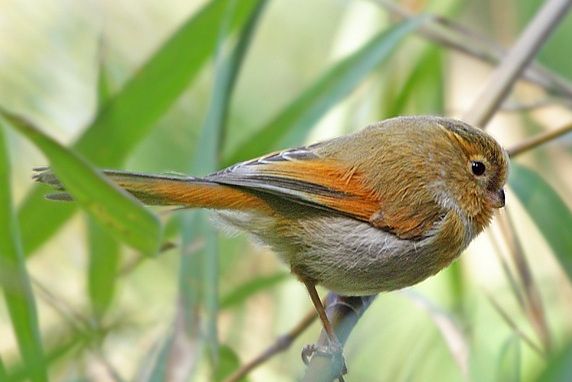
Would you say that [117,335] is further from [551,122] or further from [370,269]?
[551,122]

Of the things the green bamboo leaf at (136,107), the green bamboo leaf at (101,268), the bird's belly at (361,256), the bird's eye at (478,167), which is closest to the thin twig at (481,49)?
the bird's eye at (478,167)

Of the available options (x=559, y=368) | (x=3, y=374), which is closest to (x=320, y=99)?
(x=3, y=374)

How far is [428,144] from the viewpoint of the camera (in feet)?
8.23

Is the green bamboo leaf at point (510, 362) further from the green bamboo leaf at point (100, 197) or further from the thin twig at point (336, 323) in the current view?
the green bamboo leaf at point (100, 197)

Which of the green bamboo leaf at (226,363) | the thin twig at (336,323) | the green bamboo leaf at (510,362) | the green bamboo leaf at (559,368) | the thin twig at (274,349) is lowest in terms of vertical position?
the green bamboo leaf at (226,363)

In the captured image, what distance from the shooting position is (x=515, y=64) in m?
2.45

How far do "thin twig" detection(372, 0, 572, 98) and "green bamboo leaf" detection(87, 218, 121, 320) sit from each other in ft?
3.91

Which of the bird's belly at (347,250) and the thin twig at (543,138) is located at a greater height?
the thin twig at (543,138)

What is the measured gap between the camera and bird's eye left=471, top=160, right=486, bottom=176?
2.47 m

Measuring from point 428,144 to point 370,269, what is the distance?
41 centimetres

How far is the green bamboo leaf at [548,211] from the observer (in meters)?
2.44

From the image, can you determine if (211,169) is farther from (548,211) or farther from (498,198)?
(548,211)

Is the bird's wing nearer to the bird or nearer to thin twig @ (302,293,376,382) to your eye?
the bird

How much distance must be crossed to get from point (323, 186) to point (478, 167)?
44 cm
